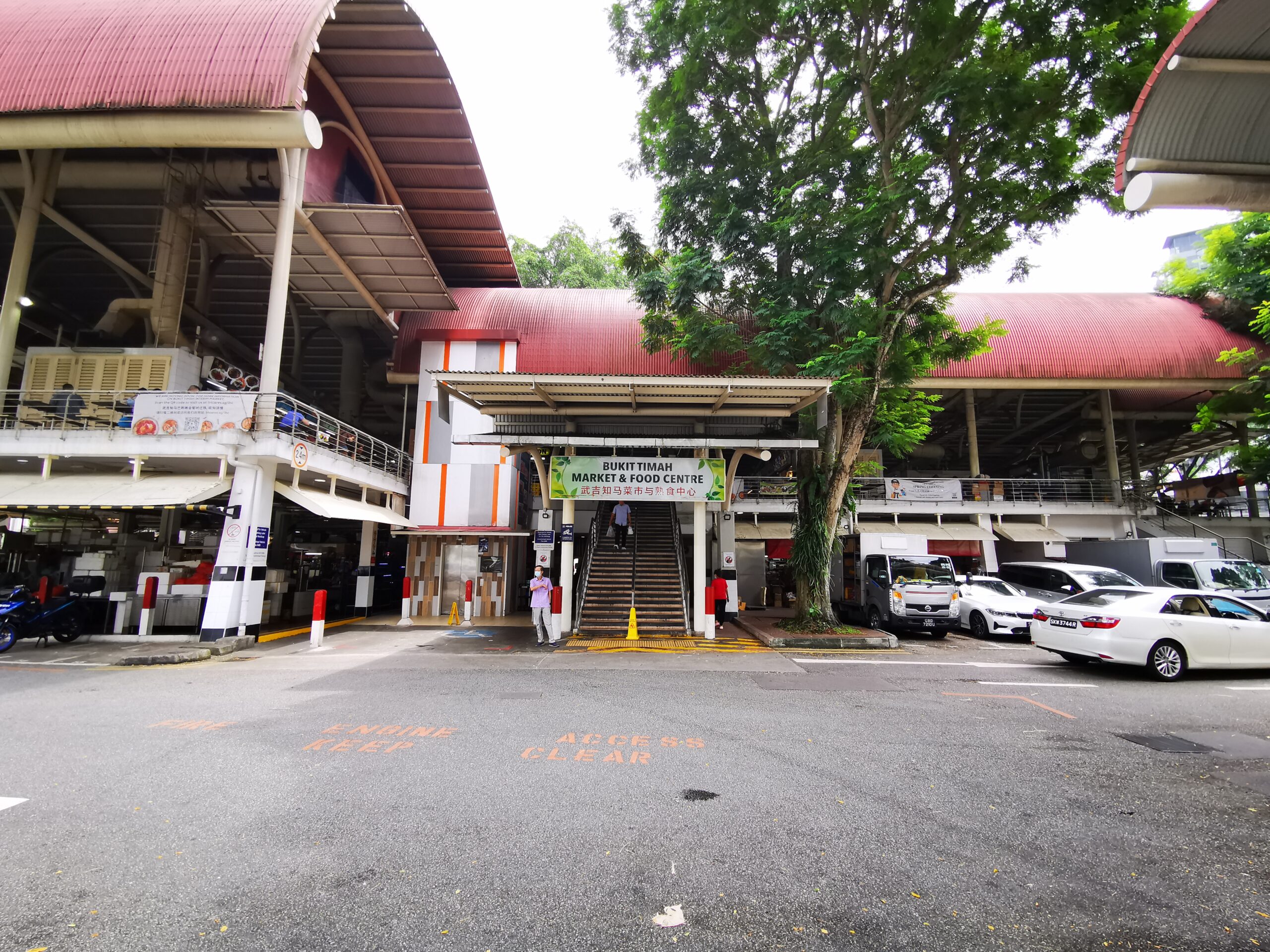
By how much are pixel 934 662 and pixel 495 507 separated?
12688mm

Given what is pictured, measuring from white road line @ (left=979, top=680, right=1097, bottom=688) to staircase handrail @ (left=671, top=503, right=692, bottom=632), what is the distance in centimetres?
693

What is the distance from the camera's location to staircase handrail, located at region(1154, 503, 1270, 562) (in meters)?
22.9

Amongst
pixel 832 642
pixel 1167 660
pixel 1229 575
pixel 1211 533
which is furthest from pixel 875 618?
pixel 1211 533

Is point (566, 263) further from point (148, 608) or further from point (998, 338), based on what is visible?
point (148, 608)

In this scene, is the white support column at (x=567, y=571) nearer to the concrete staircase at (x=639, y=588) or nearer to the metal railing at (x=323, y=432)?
the concrete staircase at (x=639, y=588)

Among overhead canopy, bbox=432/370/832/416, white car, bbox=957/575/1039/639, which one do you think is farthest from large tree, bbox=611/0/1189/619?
white car, bbox=957/575/1039/639

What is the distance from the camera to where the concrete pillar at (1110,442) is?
24094mm

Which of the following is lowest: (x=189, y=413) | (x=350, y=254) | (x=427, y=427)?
(x=189, y=413)

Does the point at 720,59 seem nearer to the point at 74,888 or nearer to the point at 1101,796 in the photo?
the point at 1101,796

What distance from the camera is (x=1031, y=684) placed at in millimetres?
8906

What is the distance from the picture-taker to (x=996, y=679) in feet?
30.6

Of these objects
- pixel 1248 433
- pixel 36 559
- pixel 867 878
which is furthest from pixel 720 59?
pixel 1248 433

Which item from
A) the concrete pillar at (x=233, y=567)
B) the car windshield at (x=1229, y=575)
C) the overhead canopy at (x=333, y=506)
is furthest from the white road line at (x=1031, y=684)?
the concrete pillar at (x=233, y=567)

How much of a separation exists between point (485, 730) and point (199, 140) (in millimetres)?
15187
